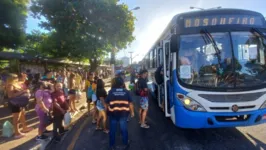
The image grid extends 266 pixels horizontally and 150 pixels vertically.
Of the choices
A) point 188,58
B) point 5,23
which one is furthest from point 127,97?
point 5,23

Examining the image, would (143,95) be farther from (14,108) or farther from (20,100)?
(14,108)

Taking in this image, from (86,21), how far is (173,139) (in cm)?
1245

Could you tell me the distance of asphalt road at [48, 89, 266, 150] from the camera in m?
4.30

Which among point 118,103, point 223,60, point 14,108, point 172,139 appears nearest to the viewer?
point 118,103

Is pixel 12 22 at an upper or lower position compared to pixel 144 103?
upper

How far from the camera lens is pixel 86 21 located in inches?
573

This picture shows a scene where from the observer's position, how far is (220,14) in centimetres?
453

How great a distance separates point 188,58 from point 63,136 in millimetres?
4063

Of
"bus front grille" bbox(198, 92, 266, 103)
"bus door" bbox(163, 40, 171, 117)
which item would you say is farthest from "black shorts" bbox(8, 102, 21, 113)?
"bus front grille" bbox(198, 92, 266, 103)

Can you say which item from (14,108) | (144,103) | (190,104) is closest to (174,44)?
(190,104)

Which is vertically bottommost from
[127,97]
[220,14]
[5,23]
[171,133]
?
[171,133]

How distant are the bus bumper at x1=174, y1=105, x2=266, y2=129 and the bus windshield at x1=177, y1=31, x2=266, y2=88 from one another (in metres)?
0.64

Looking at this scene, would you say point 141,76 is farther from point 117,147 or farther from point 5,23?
point 5,23

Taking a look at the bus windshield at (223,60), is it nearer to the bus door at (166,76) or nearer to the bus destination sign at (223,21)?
the bus destination sign at (223,21)
